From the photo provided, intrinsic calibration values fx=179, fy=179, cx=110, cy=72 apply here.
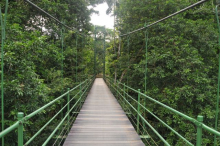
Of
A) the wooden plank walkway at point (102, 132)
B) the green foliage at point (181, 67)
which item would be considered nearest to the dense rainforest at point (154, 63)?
the green foliage at point (181, 67)

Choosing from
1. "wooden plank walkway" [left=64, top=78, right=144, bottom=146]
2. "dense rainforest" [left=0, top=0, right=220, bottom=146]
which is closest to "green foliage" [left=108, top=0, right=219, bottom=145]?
"dense rainforest" [left=0, top=0, right=220, bottom=146]

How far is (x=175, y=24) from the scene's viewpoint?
7.40 metres

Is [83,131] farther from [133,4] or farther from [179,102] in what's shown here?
[133,4]

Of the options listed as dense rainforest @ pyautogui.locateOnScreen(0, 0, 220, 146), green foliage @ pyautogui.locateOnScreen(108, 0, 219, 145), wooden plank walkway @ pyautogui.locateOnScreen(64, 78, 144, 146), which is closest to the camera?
wooden plank walkway @ pyautogui.locateOnScreen(64, 78, 144, 146)

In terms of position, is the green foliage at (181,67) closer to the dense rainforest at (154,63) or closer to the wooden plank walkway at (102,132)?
the dense rainforest at (154,63)

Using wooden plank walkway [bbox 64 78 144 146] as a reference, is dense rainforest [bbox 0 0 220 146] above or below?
above

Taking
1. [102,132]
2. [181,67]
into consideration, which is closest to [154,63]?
[181,67]

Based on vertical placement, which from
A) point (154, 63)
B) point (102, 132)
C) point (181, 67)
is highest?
point (154, 63)

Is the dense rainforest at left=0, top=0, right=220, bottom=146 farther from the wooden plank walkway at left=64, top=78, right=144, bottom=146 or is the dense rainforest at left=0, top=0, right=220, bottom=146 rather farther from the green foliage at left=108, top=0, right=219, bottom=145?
the wooden plank walkway at left=64, top=78, right=144, bottom=146

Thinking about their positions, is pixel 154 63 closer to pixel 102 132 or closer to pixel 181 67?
pixel 181 67

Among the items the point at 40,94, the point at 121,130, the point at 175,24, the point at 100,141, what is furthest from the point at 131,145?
the point at 175,24

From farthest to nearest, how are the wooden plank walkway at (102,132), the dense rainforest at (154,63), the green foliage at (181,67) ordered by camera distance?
the green foliage at (181,67), the dense rainforest at (154,63), the wooden plank walkway at (102,132)

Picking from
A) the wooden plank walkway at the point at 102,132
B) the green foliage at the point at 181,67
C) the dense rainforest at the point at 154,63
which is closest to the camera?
the wooden plank walkway at the point at 102,132

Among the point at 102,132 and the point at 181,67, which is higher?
the point at 181,67
